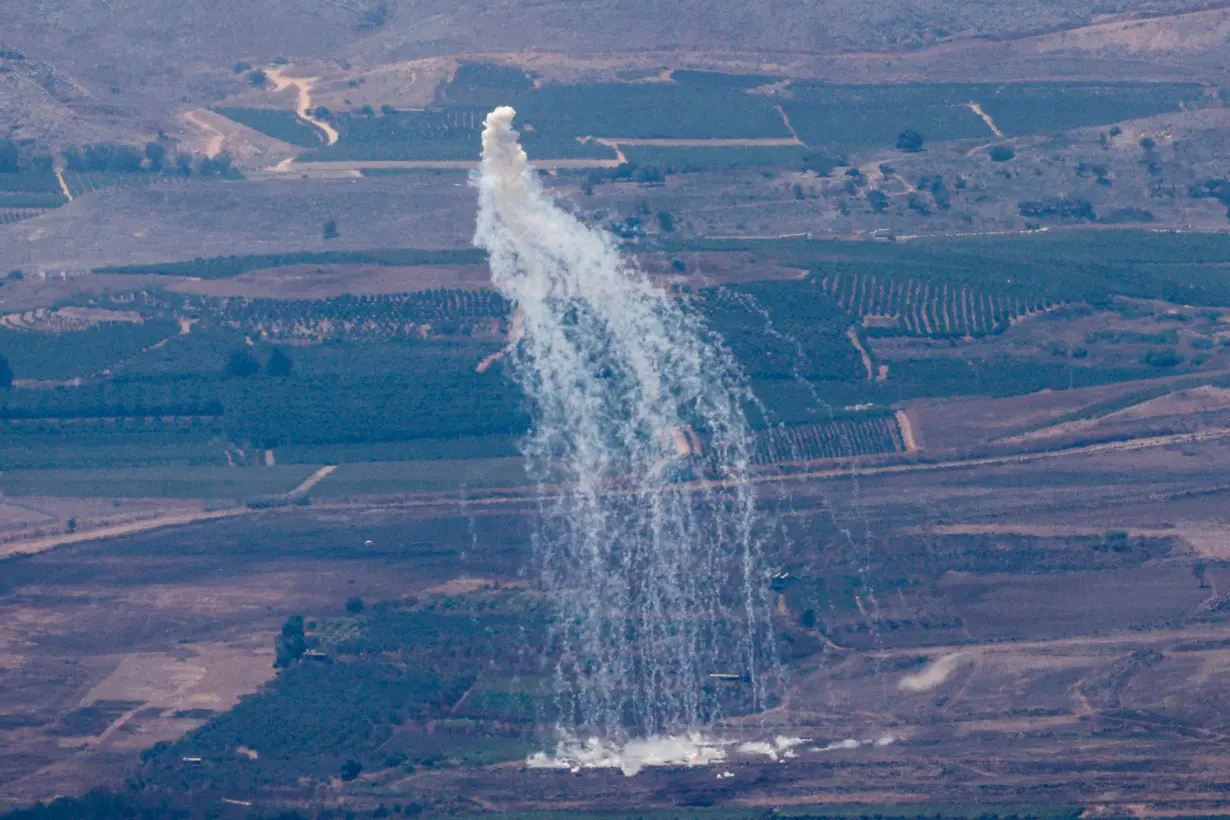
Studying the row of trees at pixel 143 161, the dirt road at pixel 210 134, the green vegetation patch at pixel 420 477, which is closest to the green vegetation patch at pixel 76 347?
the green vegetation patch at pixel 420 477

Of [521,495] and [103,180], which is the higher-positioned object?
[103,180]

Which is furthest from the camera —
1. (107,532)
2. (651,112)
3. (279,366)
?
(651,112)

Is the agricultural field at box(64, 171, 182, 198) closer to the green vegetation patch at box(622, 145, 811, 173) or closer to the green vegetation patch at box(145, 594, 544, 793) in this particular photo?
the green vegetation patch at box(622, 145, 811, 173)

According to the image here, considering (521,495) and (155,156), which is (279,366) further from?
(155,156)

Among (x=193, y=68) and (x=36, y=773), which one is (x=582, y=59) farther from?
(x=36, y=773)

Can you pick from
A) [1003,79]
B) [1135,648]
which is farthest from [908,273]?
[1003,79]

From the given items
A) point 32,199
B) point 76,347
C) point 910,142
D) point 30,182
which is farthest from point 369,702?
point 30,182

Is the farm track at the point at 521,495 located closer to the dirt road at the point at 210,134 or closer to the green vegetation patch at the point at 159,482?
the green vegetation patch at the point at 159,482

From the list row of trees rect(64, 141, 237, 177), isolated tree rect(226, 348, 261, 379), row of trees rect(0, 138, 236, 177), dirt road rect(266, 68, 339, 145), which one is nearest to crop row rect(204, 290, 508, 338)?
isolated tree rect(226, 348, 261, 379)
